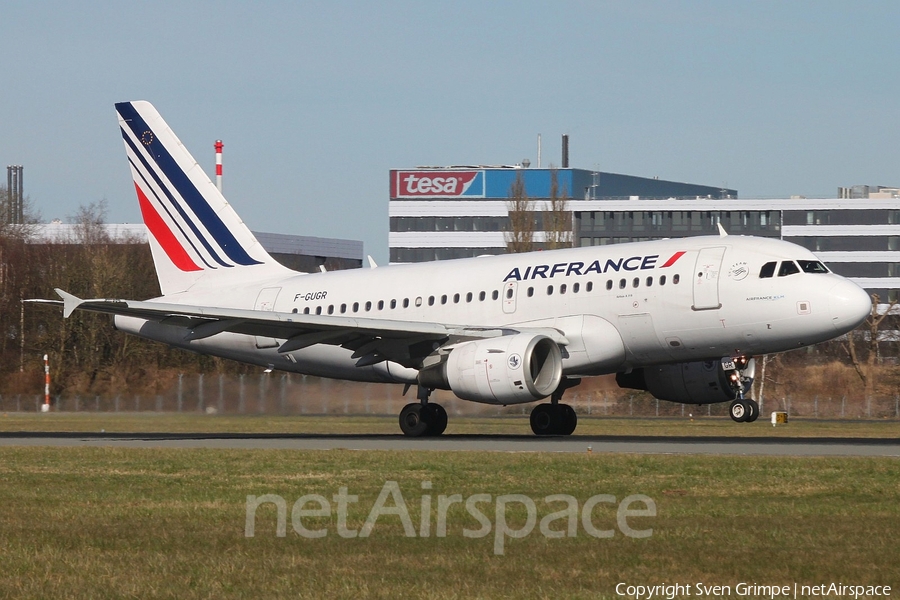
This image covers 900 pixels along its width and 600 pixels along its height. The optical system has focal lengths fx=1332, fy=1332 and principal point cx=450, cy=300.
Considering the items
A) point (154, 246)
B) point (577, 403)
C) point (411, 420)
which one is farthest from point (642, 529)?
point (577, 403)

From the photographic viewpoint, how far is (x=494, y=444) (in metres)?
26.8

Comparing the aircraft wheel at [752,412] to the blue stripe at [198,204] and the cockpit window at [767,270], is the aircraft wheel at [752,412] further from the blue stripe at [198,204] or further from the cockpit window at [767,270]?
the blue stripe at [198,204]

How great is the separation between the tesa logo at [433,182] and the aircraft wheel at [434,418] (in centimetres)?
→ 11718

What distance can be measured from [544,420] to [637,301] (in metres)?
4.65

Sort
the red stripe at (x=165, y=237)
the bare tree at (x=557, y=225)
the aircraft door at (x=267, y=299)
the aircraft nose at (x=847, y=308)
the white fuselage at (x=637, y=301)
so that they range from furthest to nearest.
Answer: the bare tree at (x=557, y=225)
the red stripe at (x=165, y=237)
the aircraft door at (x=267, y=299)
the white fuselage at (x=637, y=301)
the aircraft nose at (x=847, y=308)

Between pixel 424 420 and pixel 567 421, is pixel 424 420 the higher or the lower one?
the higher one

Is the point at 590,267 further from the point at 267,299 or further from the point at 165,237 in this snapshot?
the point at 165,237

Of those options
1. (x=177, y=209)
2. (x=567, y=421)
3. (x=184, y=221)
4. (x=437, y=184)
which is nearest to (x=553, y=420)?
(x=567, y=421)

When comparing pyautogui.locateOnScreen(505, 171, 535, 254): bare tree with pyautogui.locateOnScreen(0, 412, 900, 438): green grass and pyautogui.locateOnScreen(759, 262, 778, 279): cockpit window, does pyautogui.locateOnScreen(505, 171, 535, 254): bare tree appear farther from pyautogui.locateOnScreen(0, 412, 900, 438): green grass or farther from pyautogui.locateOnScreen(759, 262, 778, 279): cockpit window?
pyautogui.locateOnScreen(759, 262, 778, 279): cockpit window

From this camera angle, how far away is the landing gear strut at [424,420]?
3077 centimetres

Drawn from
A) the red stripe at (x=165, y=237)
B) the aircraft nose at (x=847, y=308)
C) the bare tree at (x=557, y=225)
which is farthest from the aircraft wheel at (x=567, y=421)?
the bare tree at (x=557, y=225)

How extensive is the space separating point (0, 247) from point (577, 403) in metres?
38.0

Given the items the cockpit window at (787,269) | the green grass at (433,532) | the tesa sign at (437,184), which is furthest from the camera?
the tesa sign at (437,184)

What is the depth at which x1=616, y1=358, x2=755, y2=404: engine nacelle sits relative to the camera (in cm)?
3077
